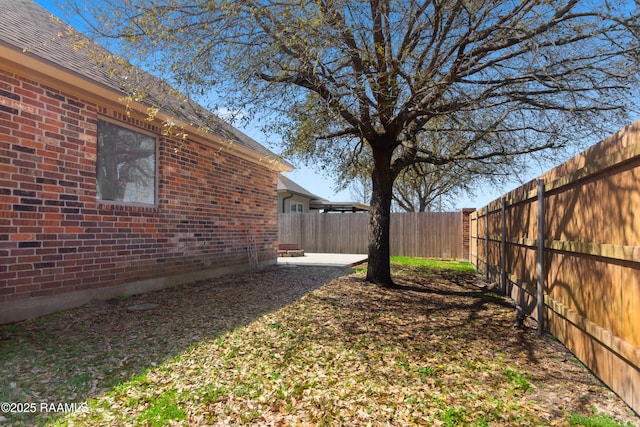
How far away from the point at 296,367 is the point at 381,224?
459cm

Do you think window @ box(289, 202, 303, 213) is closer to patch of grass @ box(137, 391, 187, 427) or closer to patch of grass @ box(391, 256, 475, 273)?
patch of grass @ box(391, 256, 475, 273)

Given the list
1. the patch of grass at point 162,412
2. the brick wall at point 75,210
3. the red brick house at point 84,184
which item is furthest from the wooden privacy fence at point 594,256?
the brick wall at point 75,210

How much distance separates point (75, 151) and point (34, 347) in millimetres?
2780

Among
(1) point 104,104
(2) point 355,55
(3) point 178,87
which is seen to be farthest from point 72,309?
(2) point 355,55

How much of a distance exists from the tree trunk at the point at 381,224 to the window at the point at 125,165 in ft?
14.2

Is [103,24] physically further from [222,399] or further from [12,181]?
[222,399]

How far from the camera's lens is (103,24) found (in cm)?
507

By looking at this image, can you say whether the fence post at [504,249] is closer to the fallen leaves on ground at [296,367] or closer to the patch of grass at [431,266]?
the fallen leaves on ground at [296,367]

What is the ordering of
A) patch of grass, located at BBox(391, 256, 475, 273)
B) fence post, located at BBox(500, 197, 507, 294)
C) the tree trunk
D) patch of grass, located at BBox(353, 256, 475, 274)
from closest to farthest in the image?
fence post, located at BBox(500, 197, 507, 294)
the tree trunk
patch of grass, located at BBox(353, 256, 475, 274)
patch of grass, located at BBox(391, 256, 475, 273)

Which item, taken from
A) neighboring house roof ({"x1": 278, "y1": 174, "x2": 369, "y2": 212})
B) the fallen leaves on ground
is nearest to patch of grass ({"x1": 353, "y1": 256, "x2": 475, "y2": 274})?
the fallen leaves on ground

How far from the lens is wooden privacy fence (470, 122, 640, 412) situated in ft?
8.37

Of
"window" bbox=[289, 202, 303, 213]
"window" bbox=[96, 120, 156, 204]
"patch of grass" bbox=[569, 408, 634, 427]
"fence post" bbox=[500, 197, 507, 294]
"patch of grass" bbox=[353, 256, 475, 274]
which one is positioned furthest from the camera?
"window" bbox=[289, 202, 303, 213]

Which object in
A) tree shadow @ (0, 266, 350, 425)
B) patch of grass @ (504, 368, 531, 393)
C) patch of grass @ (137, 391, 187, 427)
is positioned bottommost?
patch of grass @ (137, 391, 187, 427)

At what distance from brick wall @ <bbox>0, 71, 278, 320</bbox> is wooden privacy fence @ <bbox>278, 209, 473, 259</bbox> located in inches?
353
